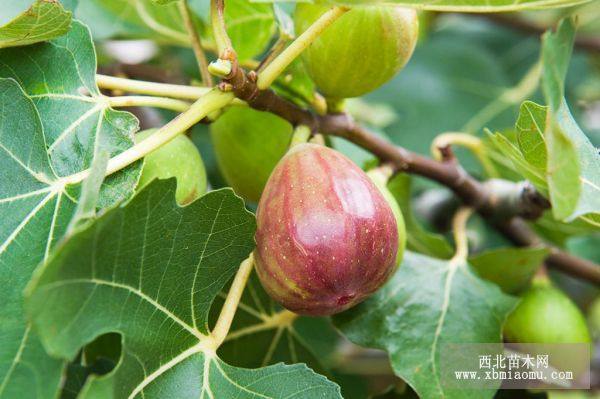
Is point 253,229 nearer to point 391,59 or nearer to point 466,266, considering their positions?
point 391,59

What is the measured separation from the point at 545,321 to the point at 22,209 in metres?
0.83

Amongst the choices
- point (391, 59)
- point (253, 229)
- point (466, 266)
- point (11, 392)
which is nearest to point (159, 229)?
point (253, 229)

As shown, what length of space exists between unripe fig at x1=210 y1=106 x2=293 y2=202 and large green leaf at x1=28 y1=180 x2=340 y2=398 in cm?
26

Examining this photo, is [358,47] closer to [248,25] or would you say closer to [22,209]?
[248,25]

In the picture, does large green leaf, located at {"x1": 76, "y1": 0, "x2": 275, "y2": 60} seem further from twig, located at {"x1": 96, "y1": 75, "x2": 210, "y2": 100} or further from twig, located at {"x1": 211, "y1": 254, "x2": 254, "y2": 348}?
twig, located at {"x1": 211, "y1": 254, "x2": 254, "y2": 348}

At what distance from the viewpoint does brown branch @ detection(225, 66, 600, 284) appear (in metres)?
0.91

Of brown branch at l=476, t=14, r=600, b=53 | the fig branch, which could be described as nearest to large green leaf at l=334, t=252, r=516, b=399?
the fig branch

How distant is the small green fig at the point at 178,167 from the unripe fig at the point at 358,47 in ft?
0.68

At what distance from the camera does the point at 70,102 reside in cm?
85

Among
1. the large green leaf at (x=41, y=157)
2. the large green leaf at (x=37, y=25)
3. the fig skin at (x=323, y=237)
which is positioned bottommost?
the fig skin at (x=323, y=237)

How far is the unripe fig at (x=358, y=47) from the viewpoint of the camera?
2.87ft

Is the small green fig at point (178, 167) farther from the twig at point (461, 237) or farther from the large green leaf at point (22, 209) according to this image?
the twig at point (461, 237)

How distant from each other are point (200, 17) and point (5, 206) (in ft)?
2.17

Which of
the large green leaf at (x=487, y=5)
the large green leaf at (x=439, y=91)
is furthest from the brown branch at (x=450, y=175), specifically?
the large green leaf at (x=439, y=91)
